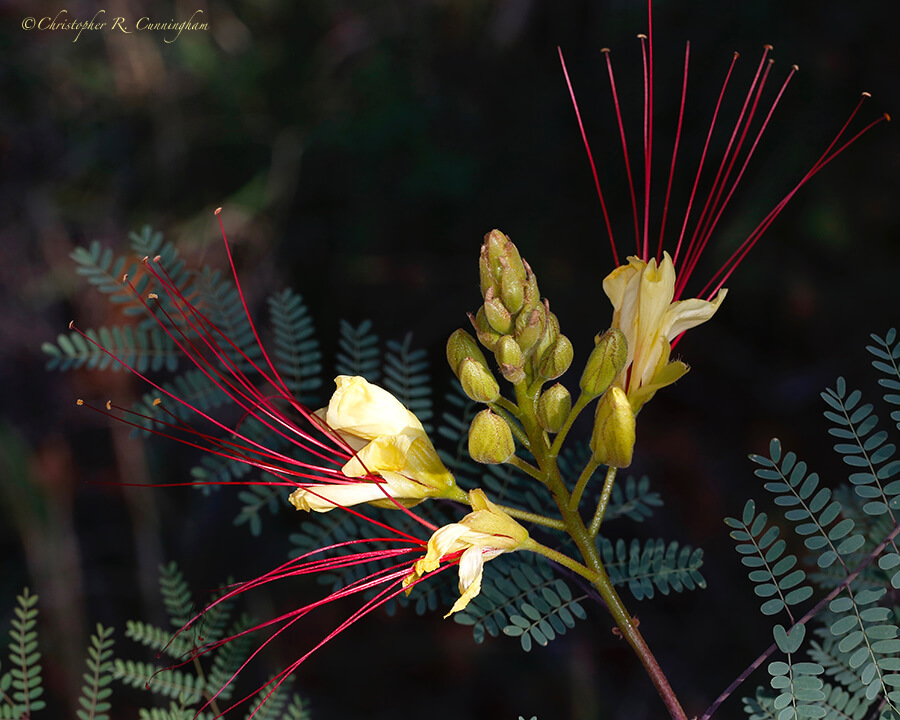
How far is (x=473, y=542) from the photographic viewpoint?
2.76ft

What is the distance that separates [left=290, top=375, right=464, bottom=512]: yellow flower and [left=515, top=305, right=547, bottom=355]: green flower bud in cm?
17

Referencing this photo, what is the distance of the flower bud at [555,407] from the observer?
0.89 metres

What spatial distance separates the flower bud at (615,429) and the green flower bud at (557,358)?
0.22 ft

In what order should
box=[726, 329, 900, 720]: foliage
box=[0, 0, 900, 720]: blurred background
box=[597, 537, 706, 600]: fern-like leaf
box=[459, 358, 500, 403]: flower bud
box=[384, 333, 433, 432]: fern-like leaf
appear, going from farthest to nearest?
box=[0, 0, 900, 720]: blurred background → box=[384, 333, 433, 432]: fern-like leaf → box=[597, 537, 706, 600]: fern-like leaf → box=[459, 358, 500, 403]: flower bud → box=[726, 329, 900, 720]: foliage

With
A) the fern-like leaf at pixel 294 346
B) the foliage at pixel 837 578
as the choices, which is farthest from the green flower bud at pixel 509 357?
the fern-like leaf at pixel 294 346

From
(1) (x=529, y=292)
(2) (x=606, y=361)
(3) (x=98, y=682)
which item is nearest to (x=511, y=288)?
(1) (x=529, y=292)

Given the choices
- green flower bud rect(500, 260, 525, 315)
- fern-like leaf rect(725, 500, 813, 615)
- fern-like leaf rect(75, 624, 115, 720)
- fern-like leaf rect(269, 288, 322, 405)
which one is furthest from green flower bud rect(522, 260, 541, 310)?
fern-like leaf rect(75, 624, 115, 720)

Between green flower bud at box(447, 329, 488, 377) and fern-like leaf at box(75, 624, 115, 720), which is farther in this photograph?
fern-like leaf at box(75, 624, 115, 720)

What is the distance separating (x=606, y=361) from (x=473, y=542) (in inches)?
10.3

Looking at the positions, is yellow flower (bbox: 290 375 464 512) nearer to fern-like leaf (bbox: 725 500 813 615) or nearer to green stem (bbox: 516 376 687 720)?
green stem (bbox: 516 376 687 720)

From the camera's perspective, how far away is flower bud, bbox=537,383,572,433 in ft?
2.91

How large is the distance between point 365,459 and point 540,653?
182cm

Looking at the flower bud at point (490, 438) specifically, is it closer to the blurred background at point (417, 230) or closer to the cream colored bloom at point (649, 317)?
the cream colored bloom at point (649, 317)

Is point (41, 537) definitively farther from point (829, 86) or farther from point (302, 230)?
point (829, 86)
